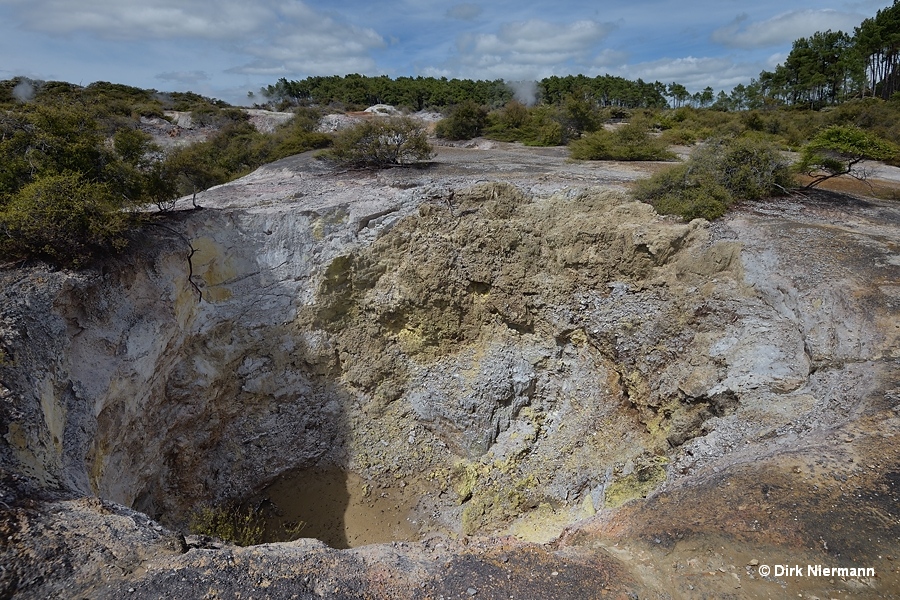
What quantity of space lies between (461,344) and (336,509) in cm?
524

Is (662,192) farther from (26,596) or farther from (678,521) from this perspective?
(26,596)

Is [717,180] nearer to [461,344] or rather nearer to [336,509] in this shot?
[461,344]

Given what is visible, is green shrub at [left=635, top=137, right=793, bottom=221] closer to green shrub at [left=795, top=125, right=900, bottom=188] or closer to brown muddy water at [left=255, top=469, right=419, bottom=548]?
green shrub at [left=795, top=125, right=900, bottom=188]

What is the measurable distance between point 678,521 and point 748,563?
825mm

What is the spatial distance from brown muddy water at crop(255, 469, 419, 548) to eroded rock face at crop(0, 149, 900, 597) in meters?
0.24

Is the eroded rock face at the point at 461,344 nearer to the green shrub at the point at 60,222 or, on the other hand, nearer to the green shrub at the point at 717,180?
the green shrub at the point at 60,222

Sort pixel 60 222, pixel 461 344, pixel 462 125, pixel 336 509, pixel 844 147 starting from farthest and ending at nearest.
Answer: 1. pixel 462 125
2. pixel 461 344
3. pixel 844 147
4. pixel 336 509
5. pixel 60 222

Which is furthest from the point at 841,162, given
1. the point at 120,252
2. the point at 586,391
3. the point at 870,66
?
the point at 870,66

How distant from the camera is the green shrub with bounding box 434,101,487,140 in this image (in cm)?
2536

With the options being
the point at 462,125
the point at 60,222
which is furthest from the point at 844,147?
the point at 462,125

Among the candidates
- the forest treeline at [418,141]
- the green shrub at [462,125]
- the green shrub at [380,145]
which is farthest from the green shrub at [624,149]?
the green shrub at [462,125]

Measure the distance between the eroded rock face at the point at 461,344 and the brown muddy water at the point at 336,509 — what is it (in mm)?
242

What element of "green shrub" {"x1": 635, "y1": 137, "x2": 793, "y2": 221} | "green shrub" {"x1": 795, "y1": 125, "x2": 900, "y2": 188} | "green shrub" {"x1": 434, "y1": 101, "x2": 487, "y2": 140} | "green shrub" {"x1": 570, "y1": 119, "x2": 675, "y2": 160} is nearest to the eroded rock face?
"green shrub" {"x1": 635, "y1": 137, "x2": 793, "y2": 221}

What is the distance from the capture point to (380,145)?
53.5 feet
